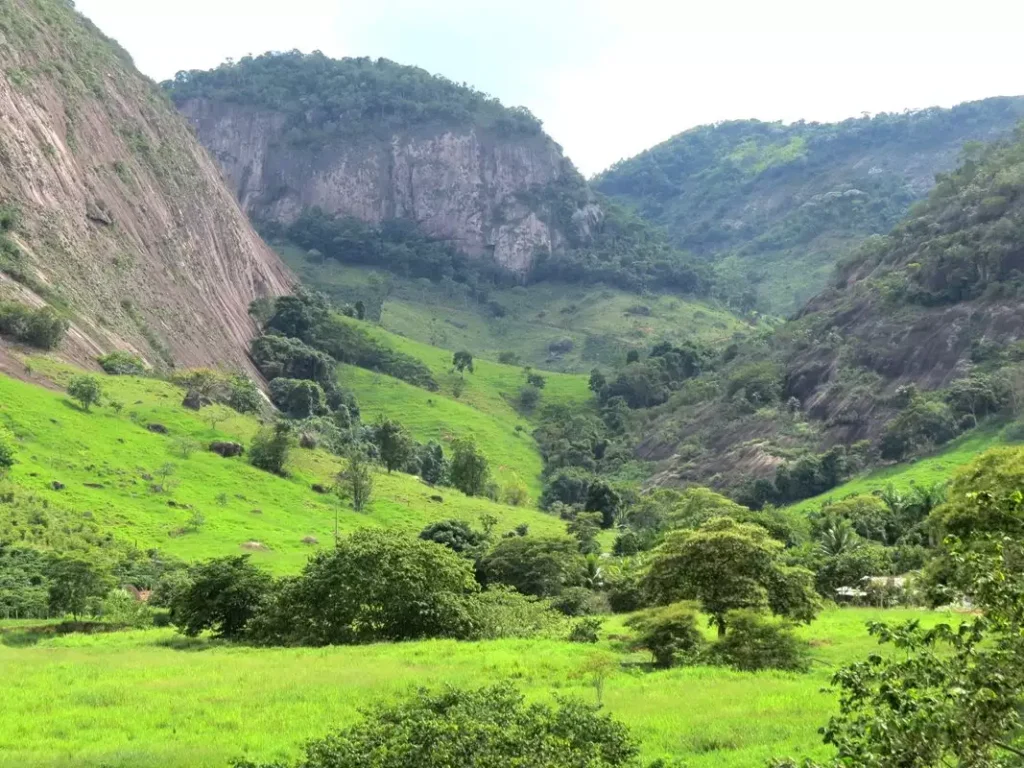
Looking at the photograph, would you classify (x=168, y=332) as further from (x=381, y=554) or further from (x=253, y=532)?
(x=381, y=554)

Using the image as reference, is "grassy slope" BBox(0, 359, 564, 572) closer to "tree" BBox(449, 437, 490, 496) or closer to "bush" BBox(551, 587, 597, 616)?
"tree" BBox(449, 437, 490, 496)

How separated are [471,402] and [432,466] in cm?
4433

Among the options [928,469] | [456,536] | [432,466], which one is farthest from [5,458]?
[928,469]

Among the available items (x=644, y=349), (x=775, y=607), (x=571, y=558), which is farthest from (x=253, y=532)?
(x=644, y=349)

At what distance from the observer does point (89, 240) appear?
101625 millimetres

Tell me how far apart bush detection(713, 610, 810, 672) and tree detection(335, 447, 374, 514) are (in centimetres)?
5045

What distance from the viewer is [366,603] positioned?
37.9 meters

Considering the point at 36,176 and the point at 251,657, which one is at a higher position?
the point at 36,176

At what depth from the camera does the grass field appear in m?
19.9

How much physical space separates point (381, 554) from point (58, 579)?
17.5 m

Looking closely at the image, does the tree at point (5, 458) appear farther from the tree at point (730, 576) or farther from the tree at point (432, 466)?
the tree at point (432, 466)

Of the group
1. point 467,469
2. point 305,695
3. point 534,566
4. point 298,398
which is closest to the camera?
point 305,695

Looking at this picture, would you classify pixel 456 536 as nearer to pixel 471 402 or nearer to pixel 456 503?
pixel 456 503

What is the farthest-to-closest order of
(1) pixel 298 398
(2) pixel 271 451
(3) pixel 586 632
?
(1) pixel 298 398 → (2) pixel 271 451 → (3) pixel 586 632
